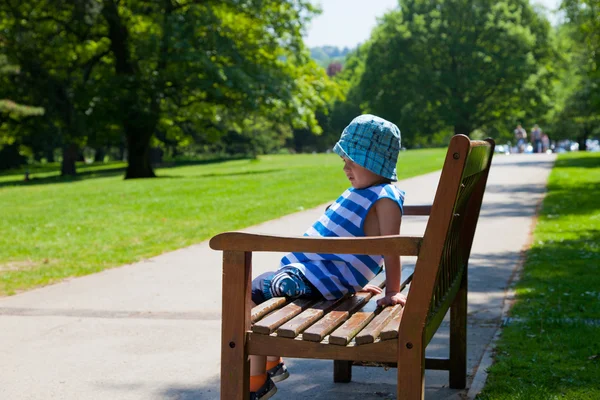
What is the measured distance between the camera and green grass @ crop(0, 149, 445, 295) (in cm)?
893

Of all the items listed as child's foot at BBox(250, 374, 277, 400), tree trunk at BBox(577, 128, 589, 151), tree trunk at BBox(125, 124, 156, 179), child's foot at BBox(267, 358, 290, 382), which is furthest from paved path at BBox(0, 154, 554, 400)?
tree trunk at BBox(577, 128, 589, 151)

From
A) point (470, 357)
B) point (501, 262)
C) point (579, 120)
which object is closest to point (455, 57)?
point (579, 120)

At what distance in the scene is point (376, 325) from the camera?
306 centimetres

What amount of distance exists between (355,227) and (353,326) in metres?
0.63

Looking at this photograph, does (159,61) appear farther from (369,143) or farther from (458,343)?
(369,143)

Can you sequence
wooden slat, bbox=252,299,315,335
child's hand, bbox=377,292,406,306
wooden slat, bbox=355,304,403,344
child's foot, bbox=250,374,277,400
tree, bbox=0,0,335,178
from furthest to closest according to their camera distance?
tree, bbox=0,0,335,178 → child's hand, bbox=377,292,406,306 → child's foot, bbox=250,374,277,400 → wooden slat, bbox=252,299,315,335 → wooden slat, bbox=355,304,403,344

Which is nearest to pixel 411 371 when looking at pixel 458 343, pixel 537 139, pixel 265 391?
pixel 265 391

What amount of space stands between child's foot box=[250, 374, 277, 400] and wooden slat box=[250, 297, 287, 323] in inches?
12.1

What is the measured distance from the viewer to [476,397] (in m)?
3.98

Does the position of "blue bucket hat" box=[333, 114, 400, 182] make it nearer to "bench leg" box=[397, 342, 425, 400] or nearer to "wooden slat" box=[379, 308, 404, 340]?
"wooden slat" box=[379, 308, 404, 340]

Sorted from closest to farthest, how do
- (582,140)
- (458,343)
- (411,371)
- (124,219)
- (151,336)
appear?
(411,371), (458,343), (151,336), (124,219), (582,140)

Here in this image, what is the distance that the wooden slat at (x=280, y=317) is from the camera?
298 centimetres

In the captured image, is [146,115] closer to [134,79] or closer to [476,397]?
[134,79]

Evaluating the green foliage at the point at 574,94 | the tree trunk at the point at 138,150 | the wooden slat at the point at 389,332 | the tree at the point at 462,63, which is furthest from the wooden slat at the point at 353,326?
the tree at the point at 462,63
